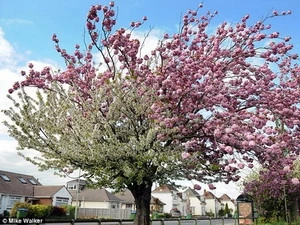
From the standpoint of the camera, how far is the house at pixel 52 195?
48375 millimetres

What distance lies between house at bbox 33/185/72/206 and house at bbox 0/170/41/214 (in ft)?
3.37

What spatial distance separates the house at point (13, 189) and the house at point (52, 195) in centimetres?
103

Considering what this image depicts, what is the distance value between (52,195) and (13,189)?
5.72m

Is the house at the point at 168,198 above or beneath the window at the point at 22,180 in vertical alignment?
beneath

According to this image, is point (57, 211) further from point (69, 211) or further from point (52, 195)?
point (52, 195)

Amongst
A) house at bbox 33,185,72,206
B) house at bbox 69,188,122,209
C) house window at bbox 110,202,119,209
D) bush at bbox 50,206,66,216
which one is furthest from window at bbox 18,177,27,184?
house window at bbox 110,202,119,209

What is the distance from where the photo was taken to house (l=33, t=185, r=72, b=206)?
1905 inches

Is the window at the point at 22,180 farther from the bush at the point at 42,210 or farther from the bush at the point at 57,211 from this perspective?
the bush at the point at 57,211

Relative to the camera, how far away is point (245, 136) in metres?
9.26

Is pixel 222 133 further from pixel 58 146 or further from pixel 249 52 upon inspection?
pixel 58 146

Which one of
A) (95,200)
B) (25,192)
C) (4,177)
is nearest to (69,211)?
(25,192)

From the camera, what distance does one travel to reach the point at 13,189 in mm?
45188

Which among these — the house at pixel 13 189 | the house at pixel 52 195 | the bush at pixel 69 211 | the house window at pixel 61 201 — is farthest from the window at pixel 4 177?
the bush at pixel 69 211

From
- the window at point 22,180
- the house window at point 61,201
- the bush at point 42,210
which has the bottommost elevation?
the bush at point 42,210
